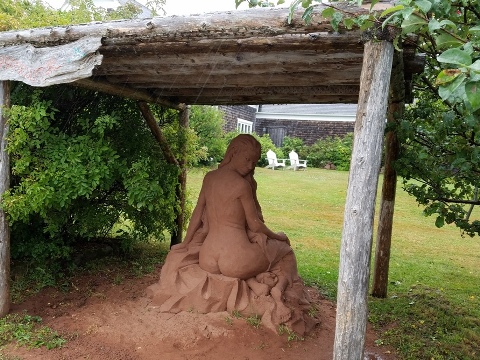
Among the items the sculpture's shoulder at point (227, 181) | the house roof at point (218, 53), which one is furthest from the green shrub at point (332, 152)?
the sculpture's shoulder at point (227, 181)

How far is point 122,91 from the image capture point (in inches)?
203

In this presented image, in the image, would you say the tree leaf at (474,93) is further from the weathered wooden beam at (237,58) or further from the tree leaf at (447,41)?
the weathered wooden beam at (237,58)

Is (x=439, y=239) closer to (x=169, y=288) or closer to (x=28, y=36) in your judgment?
(x=169, y=288)

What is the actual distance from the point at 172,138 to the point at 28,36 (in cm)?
302

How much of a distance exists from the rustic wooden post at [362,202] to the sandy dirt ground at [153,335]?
1.15 m

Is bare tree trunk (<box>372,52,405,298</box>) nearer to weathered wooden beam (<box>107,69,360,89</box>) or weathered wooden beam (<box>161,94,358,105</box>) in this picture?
weathered wooden beam (<box>161,94,358,105</box>)

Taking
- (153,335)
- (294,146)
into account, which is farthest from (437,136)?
(294,146)

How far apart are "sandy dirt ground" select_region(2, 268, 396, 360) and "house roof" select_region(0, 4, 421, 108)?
7.70 ft

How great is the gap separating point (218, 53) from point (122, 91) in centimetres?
198

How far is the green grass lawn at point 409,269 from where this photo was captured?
180 inches

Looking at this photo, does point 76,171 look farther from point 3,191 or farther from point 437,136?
point 437,136

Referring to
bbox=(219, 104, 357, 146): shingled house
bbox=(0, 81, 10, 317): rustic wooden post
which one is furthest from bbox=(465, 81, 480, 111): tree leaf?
bbox=(219, 104, 357, 146): shingled house

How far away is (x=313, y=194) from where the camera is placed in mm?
14352

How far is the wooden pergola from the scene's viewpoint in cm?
282
